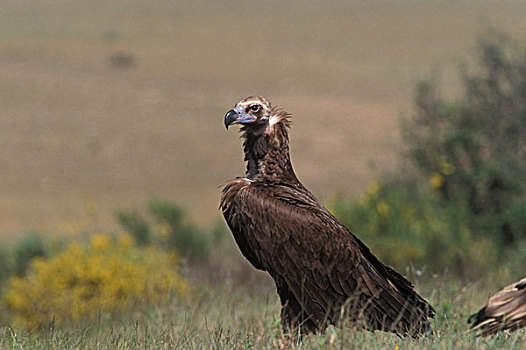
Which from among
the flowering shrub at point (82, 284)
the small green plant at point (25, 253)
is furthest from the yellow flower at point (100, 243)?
the small green plant at point (25, 253)

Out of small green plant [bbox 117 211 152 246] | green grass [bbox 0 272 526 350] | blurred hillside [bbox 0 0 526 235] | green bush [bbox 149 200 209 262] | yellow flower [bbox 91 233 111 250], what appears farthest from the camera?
blurred hillside [bbox 0 0 526 235]

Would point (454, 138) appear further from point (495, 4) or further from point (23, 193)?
point (495, 4)

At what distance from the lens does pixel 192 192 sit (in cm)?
2905

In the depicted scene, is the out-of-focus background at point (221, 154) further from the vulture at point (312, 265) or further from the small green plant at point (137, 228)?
the vulture at point (312, 265)

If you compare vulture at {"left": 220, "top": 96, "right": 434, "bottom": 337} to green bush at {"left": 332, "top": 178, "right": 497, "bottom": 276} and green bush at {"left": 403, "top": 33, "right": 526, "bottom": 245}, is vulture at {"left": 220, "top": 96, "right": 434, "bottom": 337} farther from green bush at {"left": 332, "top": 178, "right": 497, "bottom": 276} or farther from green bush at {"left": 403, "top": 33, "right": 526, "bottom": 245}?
green bush at {"left": 403, "top": 33, "right": 526, "bottom": 245}

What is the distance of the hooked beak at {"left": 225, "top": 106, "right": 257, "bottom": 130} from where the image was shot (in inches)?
241

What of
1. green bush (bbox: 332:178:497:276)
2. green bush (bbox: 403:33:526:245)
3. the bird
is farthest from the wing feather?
green bush (bbox: 403:33:526:245)

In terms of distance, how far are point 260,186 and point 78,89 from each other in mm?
32995

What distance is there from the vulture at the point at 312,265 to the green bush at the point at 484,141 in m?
6.11

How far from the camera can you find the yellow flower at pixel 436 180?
39.8 feet

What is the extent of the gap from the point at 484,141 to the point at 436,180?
930mm

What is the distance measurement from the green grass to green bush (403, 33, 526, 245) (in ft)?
12.1

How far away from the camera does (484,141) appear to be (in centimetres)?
1232

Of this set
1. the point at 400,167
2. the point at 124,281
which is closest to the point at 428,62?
the point at 400,167
